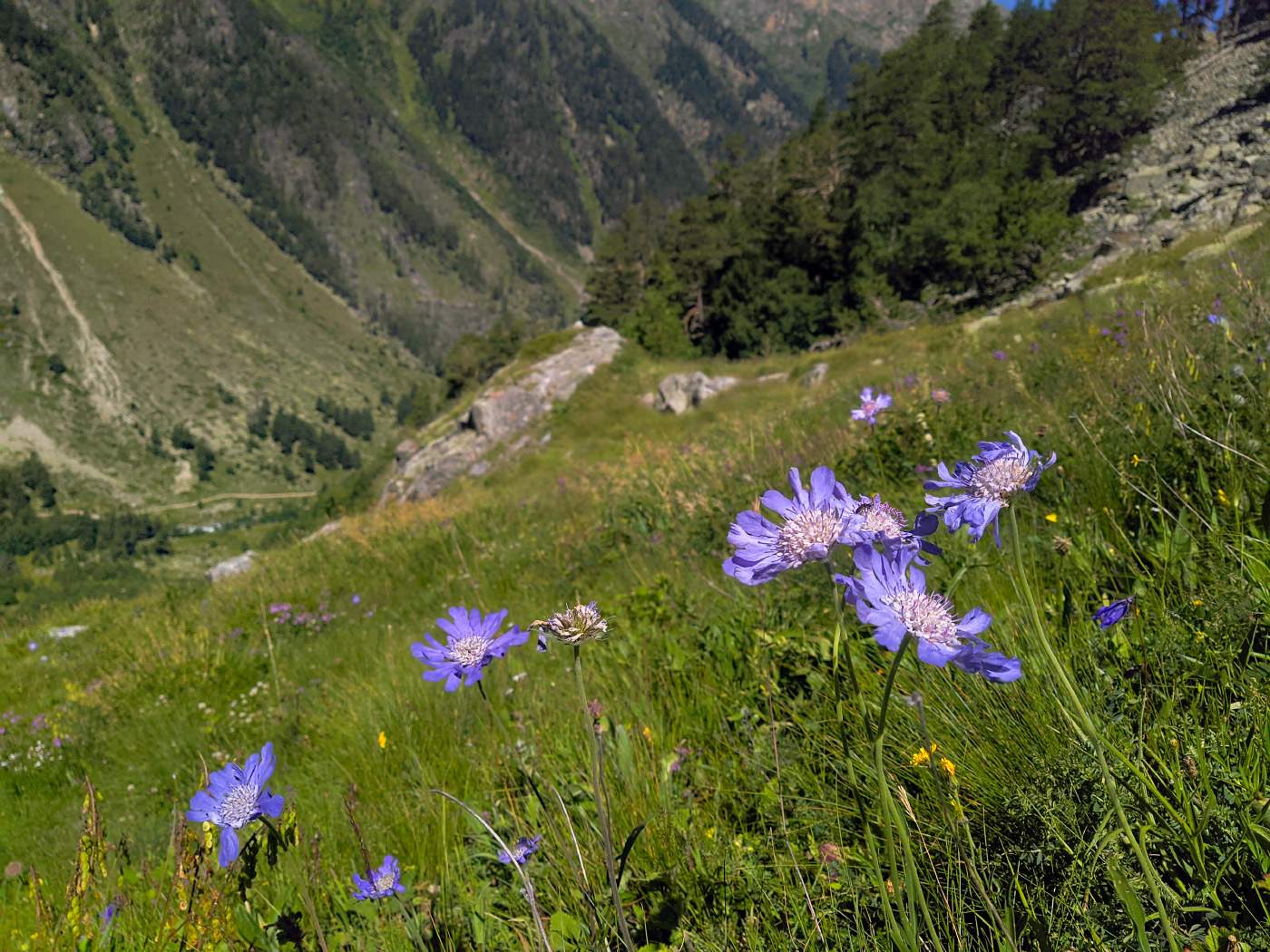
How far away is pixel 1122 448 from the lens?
249 cm

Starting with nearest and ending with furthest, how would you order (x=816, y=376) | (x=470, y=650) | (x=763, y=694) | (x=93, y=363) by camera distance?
(x=470, y=650)
(x=763, y=694)
(x=816, y=376)
(x=93, y=363)

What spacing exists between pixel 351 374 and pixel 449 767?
186 meters

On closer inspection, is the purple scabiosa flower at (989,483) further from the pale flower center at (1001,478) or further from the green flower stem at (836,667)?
the green flower stem at (836,667)

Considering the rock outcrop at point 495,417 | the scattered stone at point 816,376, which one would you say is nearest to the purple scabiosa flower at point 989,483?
the scattered stone at point 816,376

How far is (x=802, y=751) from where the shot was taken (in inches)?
65.6

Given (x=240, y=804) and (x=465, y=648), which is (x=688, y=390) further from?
(x=240, y=804)

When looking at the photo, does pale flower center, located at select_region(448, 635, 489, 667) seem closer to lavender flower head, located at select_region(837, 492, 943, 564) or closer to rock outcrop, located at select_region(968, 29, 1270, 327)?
lavender flower head, located at select_region(837, 492, 943, 564)

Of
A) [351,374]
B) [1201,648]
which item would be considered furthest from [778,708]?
[351,374]

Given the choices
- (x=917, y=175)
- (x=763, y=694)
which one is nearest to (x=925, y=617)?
(x=763, y=694)

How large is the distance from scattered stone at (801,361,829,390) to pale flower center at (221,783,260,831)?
16.1 m

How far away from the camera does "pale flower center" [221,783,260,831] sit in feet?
3.35

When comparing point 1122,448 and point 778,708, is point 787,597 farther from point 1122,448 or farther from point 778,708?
point 1122,448

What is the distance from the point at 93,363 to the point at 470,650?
17981 centimetres

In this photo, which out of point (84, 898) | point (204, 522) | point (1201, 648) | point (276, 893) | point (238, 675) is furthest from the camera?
point (204, 522)
